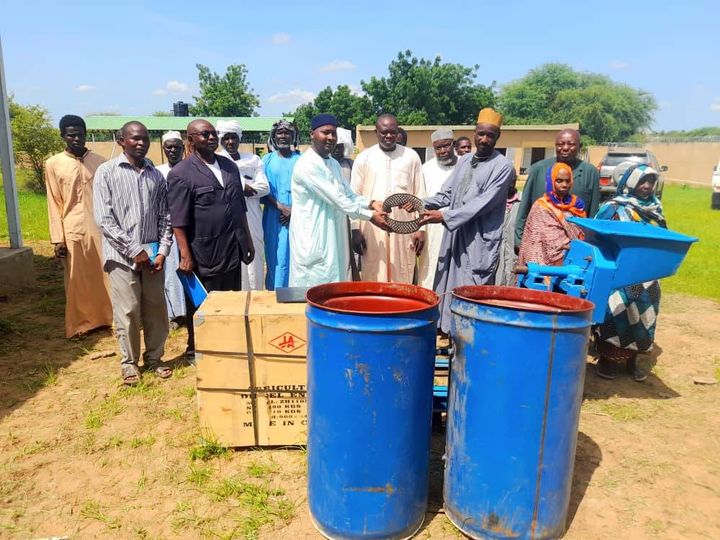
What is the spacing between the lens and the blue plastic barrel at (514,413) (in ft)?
6.97

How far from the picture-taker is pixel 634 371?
14.2 ft

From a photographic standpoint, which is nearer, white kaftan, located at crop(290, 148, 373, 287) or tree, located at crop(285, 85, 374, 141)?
white kaftan, located at crop(290, 148, 373, 287)

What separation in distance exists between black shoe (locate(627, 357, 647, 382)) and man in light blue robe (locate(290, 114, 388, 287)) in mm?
2509

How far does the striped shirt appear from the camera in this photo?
12.3ft

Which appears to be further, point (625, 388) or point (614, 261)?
point (625, 388)

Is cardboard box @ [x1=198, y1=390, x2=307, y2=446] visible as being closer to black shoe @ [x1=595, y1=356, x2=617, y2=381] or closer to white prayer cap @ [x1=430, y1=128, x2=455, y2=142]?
black shoe @ [x1=595, y1=356, x2=617, y2=381]

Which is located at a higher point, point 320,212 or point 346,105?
point 346,105

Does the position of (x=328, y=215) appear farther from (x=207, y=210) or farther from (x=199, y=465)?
(x=199, y=465)

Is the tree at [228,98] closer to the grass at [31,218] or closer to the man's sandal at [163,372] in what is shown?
the grass at [31,218]

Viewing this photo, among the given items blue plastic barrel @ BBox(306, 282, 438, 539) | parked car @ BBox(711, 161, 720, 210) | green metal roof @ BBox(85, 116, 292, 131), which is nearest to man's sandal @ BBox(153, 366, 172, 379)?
blue plastic barrel @ BBox(306, 282, 438, 539)

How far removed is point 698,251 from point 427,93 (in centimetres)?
2444

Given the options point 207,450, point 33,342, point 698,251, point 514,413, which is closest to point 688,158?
point 698,251

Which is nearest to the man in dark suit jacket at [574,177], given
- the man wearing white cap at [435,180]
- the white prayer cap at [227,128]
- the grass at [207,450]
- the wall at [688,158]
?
the man wearing white cap at [435,180]

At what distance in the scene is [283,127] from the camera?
534 cm
